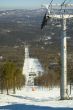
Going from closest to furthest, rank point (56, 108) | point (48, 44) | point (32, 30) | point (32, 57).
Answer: point (56, 108) < point (32, 57) < point (48, 44) < point (32, 30)

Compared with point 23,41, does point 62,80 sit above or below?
below

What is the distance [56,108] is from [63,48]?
664 cm

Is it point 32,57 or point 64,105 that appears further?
point 32,57

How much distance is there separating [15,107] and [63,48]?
21.8 feet

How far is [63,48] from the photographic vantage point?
69.8 feet

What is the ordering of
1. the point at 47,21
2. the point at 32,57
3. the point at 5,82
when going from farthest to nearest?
1. the point at 32,57
2. the point at 5,82
3. the point at 47,21

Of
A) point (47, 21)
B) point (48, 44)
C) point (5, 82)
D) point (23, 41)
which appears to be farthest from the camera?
point (23, 41)

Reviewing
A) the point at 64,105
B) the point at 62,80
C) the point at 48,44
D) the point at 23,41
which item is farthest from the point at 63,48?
the point at 23,41

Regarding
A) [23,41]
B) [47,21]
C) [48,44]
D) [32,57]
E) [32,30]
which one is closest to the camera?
[47,21]

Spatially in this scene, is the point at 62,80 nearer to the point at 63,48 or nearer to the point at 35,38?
the point at 63,48

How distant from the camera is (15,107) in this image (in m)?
15.2

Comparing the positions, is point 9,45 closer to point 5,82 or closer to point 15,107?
point 5,82

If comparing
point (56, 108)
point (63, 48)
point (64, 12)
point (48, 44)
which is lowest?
point (56, 108)

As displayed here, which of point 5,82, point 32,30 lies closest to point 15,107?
point 5,82
